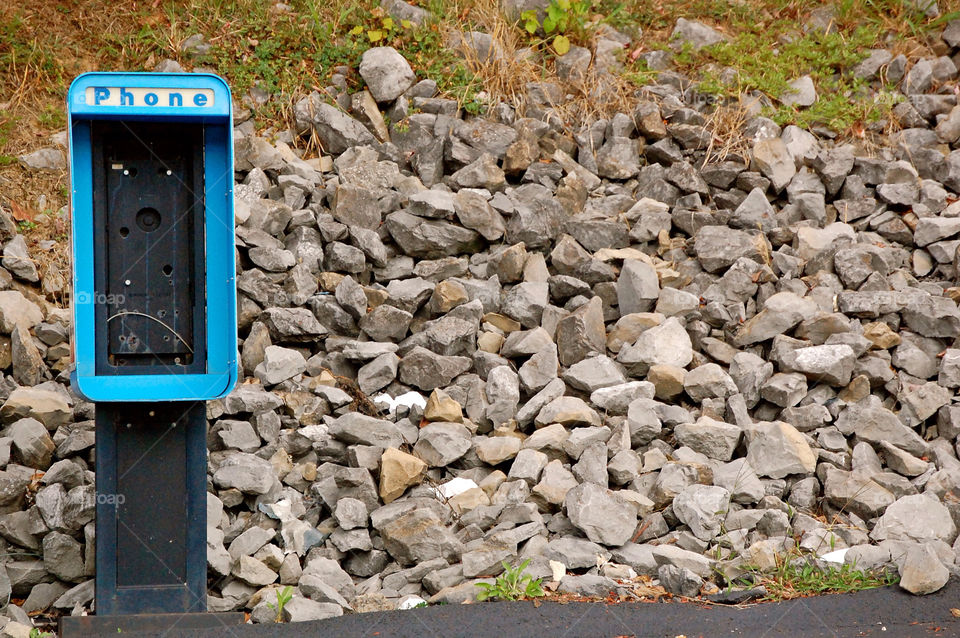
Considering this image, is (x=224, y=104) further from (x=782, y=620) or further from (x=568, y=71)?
(x=568, y=71)

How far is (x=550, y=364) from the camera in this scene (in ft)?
17.0

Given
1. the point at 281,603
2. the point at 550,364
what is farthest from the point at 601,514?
the point at 281,603

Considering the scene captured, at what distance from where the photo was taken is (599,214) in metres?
6.61

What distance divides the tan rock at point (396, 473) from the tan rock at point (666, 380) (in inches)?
57.5

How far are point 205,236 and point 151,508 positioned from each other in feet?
3.51

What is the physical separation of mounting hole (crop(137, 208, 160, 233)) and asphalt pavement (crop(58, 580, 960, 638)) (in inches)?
60.4

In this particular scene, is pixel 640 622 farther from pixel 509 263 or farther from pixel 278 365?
pixel 509 263

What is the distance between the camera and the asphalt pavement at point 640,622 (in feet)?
11.6

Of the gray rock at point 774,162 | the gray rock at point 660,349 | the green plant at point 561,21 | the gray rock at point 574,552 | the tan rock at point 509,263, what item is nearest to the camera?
the gray rock at point 574,552

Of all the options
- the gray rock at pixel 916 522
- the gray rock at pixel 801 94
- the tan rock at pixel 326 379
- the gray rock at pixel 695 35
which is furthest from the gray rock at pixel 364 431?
the gray rock at pixel 695 35

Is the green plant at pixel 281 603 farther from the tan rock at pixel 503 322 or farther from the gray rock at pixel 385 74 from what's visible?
the gray rock at pixel 385 74

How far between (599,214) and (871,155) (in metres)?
2.30

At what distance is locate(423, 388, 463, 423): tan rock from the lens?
492 centimetres

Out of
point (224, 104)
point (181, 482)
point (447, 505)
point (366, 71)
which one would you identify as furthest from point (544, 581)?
point (366, 71)
